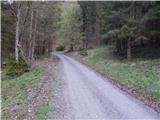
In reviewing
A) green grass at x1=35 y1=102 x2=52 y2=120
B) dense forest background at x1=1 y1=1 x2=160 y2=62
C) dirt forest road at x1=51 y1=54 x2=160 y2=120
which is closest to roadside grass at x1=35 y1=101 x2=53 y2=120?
green grass at x1=35 y1=102 x2=52 y2=120

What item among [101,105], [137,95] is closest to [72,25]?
[137,95]

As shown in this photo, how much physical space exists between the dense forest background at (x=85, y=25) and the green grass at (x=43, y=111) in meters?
12.5

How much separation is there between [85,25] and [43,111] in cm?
5006

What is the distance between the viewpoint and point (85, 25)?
60.2 metres

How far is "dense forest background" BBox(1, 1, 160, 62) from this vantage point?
28.1 metres

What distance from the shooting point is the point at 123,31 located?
29875 mm

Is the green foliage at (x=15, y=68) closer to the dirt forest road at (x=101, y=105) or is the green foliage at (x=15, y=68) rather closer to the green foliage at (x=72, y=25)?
the dirt forest road at (x=101, y=105)

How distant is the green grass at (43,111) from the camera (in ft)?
34.1

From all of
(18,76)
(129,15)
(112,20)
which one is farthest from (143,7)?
(18,76)

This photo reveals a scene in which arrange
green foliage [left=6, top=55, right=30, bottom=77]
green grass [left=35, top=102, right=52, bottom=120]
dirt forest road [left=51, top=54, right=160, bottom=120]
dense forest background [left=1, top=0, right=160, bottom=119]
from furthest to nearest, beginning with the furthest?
green foliage [left=6, top=55, right=30, bottom=77], dense forest background [left=1, top=0, right=160, bottom=119], dirt forest road [left=51, top=54, right=160, bottom=120], green grass [left=35, top=102, right=52, bottom=120]

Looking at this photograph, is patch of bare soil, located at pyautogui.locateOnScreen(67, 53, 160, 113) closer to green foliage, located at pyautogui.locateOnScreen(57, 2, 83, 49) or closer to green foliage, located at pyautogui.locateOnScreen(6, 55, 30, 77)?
green foliage, located at pyautogui.locateOnScreen(6, 55, 30, 77)

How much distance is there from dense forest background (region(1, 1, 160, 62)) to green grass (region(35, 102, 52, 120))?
12502 millimetres

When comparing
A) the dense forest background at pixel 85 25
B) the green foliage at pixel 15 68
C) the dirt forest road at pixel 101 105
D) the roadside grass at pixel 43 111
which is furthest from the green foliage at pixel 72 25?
the roadside grass at pixel 43 111

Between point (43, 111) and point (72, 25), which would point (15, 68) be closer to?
point (43, 111)
